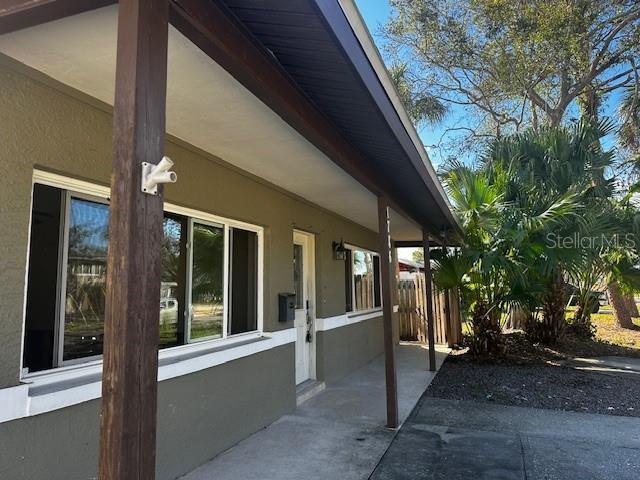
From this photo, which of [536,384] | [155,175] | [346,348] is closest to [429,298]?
[346,348]

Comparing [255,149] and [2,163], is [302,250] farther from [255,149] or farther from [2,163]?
[2,163]

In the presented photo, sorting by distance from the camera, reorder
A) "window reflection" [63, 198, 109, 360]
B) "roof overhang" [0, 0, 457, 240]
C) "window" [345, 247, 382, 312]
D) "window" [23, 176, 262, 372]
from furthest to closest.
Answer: "window" [345, 247, 382, 312] → "window reflection" [63, 198, 109, 360] → "window" [23, 176, 262, 372] → "roof overhang" [0, 0, 457, 240]

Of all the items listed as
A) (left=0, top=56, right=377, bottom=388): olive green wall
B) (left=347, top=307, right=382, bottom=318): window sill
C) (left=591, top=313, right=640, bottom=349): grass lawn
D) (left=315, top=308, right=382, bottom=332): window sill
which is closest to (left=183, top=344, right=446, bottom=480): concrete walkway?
(left=315, top=308, right=382, bottom=332): window sill

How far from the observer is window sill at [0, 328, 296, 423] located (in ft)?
7.92

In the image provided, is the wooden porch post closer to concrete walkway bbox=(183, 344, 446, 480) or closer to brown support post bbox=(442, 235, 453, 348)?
concrete walkway bbox=(183, 344, 446, 480)

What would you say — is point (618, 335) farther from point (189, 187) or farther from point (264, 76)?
point (264, 76)

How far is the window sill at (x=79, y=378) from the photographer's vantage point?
2414mm

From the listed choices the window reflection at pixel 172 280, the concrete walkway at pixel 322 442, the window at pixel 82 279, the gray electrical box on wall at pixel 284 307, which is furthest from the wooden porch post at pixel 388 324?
the window reflection at pixel 172 280

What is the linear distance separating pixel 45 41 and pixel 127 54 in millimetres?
1133

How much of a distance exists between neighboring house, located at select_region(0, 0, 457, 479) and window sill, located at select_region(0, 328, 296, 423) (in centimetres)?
1

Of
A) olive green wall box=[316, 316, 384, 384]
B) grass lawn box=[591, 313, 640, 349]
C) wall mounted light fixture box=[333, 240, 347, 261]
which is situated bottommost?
grass lawn box=[591, 313, 640, 349]

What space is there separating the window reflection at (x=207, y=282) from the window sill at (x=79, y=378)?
6.4 inches

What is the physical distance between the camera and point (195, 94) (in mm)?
2830

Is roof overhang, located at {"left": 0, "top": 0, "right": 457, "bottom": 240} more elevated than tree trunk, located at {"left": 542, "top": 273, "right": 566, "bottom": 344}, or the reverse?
roof overhang, located at {"left": 0, "top": 0, "right": 457, "bottom": 240}
